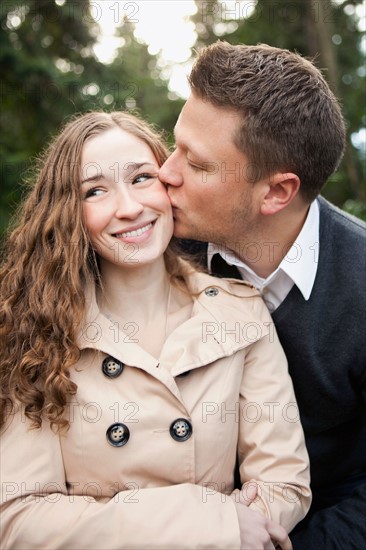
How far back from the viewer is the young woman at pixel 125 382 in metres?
2.18

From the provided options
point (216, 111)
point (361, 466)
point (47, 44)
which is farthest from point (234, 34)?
point (361, 466)

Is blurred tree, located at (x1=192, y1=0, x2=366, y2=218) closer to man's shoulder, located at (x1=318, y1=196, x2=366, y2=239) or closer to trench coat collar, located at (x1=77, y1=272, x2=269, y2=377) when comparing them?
man's shoulder, located at (x1=318, y1=196, x2=366, y2=239)

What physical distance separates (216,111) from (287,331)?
108cm

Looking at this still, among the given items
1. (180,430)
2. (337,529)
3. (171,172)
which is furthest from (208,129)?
(337,529)

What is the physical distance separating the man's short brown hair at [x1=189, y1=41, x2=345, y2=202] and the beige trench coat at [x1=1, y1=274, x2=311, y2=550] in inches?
31.4

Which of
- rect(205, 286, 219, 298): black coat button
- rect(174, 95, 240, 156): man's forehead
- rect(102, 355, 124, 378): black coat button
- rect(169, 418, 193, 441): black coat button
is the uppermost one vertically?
rect(174, 95, 240, 156): man's forehead

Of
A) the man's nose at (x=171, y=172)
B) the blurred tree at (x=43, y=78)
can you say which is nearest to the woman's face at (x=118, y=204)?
the man's nose at (x=171, y=172)

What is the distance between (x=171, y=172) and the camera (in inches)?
108

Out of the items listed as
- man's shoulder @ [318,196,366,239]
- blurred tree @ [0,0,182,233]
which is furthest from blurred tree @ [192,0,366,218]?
man's shoulder @ [318,196,366,239]

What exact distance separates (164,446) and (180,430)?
86 mm

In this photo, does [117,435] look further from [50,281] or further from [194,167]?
[194,167]

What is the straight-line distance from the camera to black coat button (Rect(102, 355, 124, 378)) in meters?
2.37

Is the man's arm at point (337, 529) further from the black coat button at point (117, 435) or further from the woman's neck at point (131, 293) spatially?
the woman's neck at point (131, 293)

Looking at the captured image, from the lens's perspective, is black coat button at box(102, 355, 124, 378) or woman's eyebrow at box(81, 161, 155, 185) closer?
black coat button at box(102, 355, 124, 378)
